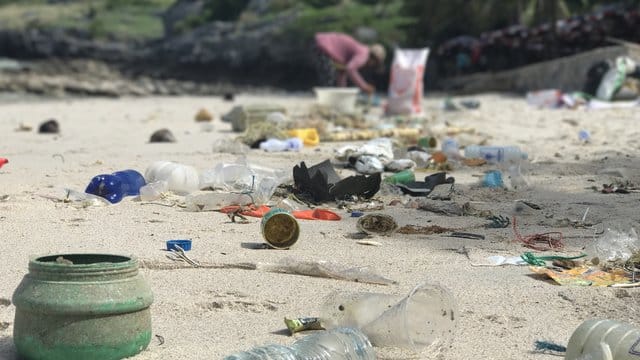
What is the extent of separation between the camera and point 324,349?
4039 millimetres

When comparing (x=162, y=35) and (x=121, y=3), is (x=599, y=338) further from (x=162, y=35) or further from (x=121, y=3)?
(x=121, y=3)

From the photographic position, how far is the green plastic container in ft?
12.8

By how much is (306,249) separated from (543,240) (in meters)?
1.44

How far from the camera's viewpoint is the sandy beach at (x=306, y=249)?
461 cm

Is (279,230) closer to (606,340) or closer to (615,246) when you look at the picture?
(615,246)

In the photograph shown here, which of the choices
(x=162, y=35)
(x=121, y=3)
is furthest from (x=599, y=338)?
(x=121, y=3)

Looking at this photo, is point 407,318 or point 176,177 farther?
point 176,177

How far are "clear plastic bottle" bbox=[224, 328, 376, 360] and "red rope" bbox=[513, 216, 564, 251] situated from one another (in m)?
2.26

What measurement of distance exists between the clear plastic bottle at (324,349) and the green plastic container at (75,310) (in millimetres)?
460

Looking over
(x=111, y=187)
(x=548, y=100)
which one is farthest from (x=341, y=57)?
(x=111, y=187)

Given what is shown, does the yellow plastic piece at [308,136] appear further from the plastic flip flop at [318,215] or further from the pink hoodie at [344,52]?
the pink hoodie at [344,52]

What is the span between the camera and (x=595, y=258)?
571 centimetres

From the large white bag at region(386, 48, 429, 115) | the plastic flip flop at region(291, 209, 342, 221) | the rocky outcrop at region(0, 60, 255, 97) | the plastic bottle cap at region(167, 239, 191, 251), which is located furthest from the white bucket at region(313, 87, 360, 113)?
the rocky outcrop at region(0, 60, 255, 97)

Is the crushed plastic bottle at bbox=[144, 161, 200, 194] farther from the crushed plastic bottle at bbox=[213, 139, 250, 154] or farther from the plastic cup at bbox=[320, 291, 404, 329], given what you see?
the plastic cup at bbox=[320, 291, 404, 329]
